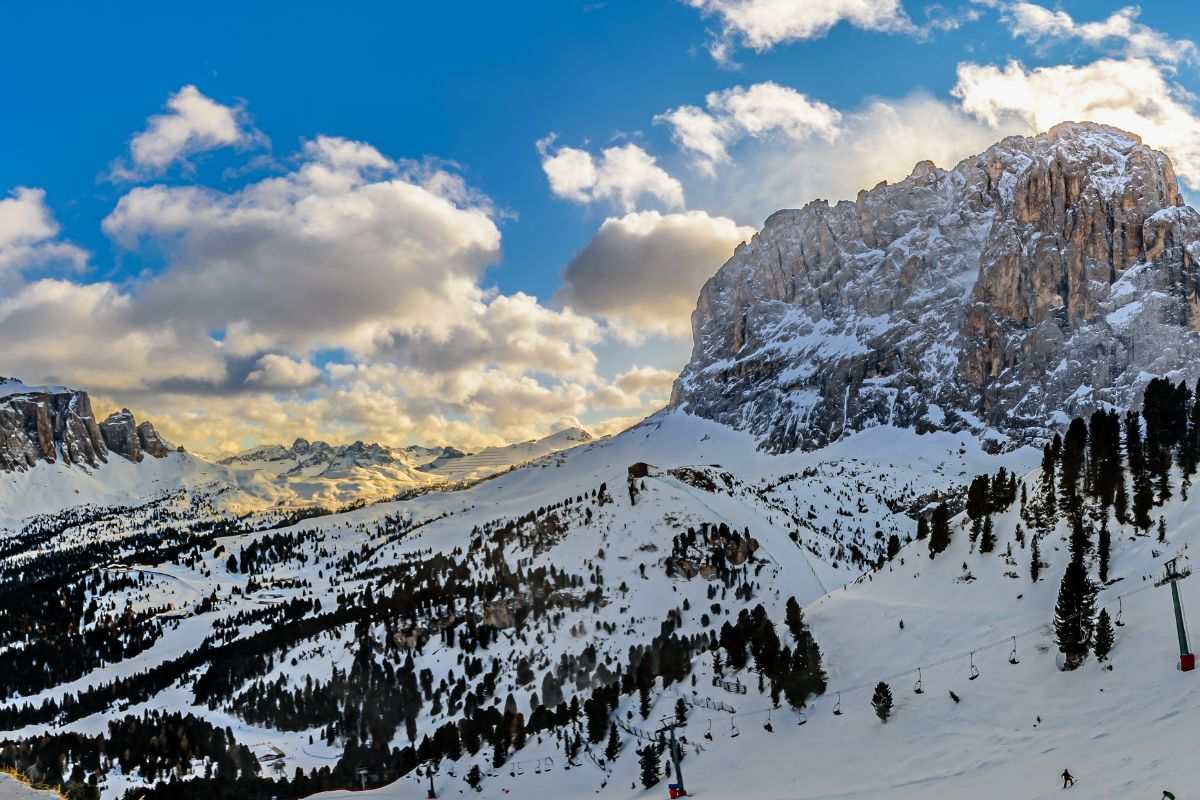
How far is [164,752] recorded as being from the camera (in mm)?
171500

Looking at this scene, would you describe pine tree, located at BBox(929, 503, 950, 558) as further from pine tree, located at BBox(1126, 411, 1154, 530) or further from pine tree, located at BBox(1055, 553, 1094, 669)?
pine tree, located at BBox(1055, 553, 1094, 669)

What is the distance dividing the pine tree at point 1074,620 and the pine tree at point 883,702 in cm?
1328

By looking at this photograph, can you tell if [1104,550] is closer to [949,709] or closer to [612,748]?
[949,709]

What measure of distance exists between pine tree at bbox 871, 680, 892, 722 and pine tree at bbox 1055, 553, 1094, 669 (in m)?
13.3

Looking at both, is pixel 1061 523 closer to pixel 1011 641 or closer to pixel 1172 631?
pixel 1011 641

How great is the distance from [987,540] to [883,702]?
35369 mm

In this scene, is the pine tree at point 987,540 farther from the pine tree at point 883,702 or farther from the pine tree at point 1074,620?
the pine tree at point 883,702

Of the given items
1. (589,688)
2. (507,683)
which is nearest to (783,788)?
(589,688)

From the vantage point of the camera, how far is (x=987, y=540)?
91.9 m

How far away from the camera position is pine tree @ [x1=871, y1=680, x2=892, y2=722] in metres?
64.7

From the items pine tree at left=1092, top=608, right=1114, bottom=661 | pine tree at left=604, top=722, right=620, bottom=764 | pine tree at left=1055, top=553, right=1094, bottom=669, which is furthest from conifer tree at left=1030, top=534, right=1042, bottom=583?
pine tree at left=604, top=722, right=620, bottom=764

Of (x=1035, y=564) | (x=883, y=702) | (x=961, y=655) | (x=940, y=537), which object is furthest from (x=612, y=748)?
(x=1035, y=564)

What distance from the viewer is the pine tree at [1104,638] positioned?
2181 inches

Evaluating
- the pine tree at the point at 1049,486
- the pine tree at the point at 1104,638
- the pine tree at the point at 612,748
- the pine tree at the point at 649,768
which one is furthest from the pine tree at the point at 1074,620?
the pine tree at the point at 612,748
